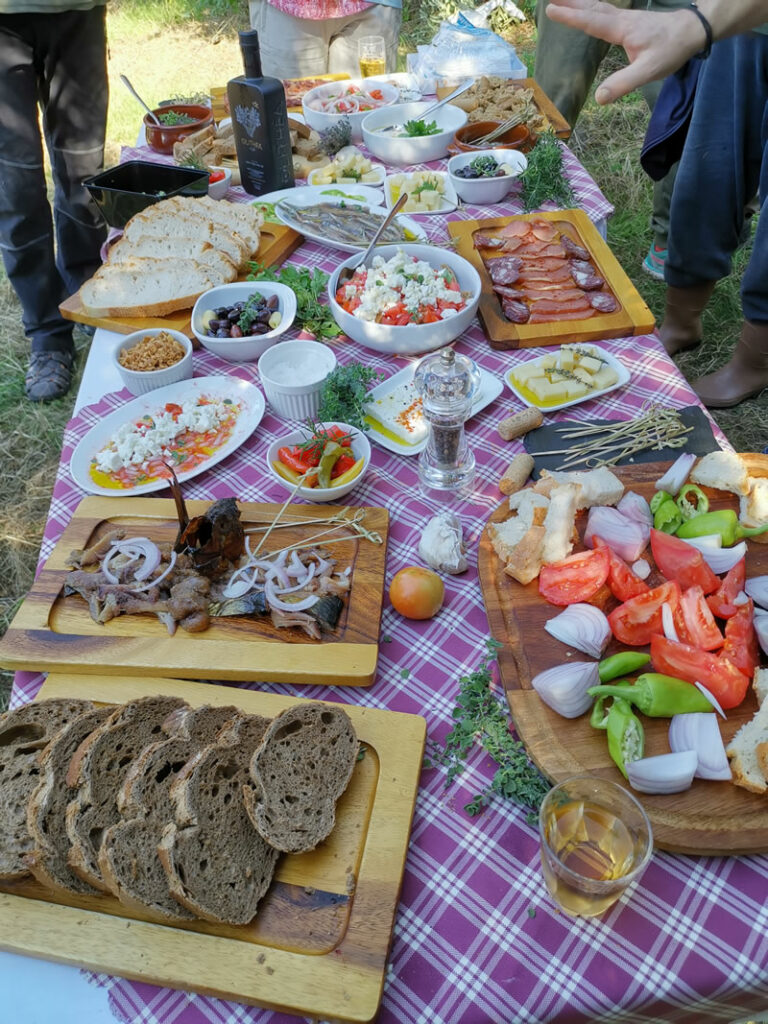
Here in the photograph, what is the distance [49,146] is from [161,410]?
9.86 feet

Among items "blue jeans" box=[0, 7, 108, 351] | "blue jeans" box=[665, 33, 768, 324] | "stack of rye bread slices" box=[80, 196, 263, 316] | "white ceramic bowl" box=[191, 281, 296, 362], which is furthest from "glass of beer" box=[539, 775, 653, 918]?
"blue jeans" box=[0, 7, 108, 351]

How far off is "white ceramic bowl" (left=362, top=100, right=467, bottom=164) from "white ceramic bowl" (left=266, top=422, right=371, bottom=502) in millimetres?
2203

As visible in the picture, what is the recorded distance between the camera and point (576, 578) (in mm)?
1757

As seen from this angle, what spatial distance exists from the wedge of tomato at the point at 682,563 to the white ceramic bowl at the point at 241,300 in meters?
1.56

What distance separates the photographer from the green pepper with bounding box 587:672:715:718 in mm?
1496

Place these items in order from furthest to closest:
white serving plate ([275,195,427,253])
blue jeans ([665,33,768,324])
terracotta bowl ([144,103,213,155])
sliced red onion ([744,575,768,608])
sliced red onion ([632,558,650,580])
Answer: terracotta bowl ([144,103,213,155]) → blue jeans ([665,33,768,324]) → white serving plate ([275,195,427,253]) → sliced red onion ([632,558,650,580]) → sliced red onion ([744,575,768,608])

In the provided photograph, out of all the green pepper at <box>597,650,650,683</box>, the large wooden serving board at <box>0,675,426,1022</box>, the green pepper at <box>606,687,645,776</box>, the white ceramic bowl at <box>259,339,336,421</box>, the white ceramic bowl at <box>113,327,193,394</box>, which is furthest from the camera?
the white ceramic bowl at <box>113,327,193,394</box>

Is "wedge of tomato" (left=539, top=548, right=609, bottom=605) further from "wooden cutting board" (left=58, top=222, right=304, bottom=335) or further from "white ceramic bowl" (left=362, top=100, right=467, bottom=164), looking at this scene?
"white ceramic bowl" (left=362, top=100, right=467, bottom=164)

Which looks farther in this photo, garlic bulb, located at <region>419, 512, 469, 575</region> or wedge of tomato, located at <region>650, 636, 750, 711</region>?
garlic bulb, located at <region>419, 512, 469, 575</region>

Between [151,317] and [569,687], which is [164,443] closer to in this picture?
[151,317]

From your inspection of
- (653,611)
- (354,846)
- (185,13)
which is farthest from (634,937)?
(185,13)

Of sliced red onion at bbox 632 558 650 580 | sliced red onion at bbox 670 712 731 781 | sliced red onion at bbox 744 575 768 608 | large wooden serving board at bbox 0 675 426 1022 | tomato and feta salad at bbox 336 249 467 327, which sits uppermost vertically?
tomato and feta salad at bbox 336 249 467 327

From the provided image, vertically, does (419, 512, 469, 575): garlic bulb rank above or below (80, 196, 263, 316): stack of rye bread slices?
below

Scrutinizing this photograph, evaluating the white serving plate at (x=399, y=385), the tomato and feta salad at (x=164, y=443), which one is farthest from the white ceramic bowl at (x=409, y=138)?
the tomato and feta salad at (x=164, y=443)
